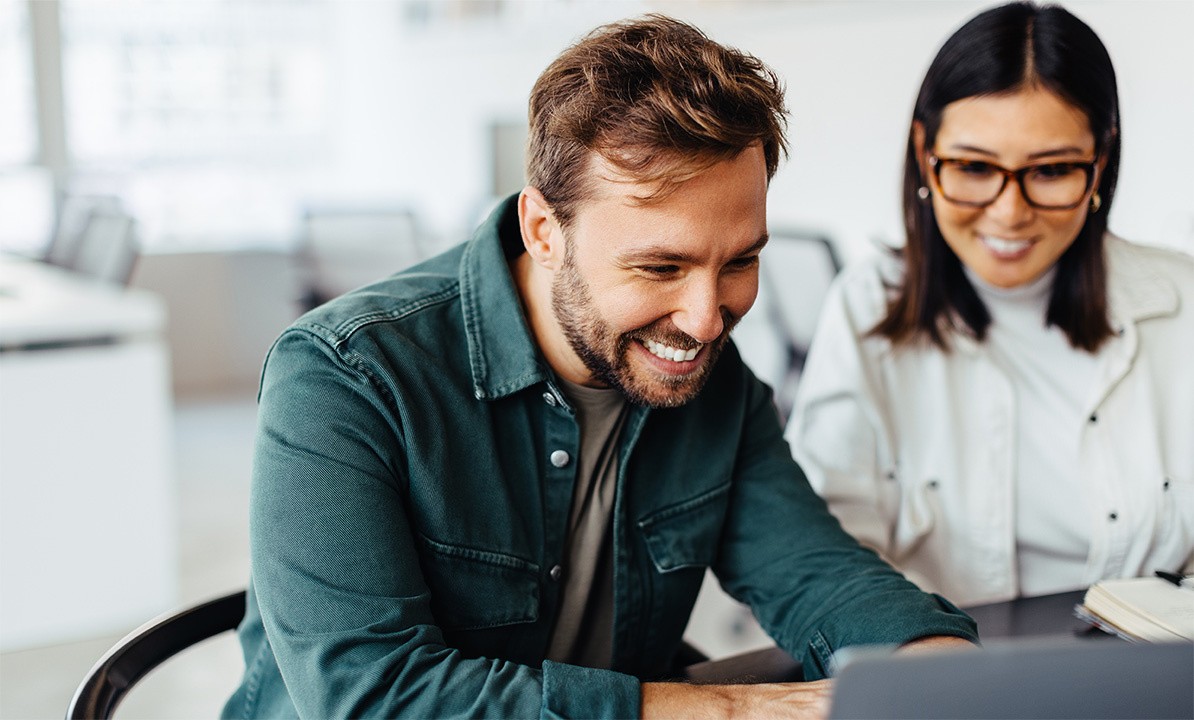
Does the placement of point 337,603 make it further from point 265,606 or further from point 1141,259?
point 1141,259

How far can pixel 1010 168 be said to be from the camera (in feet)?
5.20

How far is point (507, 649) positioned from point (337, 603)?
0.27 meters

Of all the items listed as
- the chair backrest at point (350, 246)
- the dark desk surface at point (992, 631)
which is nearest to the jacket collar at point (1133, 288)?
the dark desk surface at point (992, 631)

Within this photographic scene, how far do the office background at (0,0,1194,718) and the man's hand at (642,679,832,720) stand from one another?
2.04m

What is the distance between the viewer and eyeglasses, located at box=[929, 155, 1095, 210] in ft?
5.22

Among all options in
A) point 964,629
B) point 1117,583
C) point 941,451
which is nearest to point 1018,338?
point 941,451

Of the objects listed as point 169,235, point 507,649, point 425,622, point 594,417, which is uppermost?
point 594,417

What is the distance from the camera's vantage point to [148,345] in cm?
306

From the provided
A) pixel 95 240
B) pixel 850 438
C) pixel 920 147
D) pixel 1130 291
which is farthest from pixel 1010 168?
pixel 95 240

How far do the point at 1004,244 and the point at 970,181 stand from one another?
10 cm

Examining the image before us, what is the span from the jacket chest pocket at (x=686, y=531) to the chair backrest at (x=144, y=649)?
18.9 inches

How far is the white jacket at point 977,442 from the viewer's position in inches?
65.3

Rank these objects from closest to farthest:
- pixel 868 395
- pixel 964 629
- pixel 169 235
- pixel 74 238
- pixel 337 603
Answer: pixel 337 603 → pixel 964 629 → pixel 868 395 → pixel 74 238 → pixel 169 235

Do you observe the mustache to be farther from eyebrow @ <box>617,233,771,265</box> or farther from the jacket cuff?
the jacket cuff
